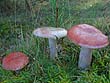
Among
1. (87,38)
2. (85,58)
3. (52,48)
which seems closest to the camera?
(87,38)

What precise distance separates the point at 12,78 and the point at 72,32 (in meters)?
0.68

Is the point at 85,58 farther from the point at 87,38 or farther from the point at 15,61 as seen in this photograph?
the point at 15,61

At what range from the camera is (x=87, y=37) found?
6.92ft

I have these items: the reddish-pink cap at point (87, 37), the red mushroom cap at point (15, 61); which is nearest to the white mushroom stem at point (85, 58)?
the reddish-pink cap at point (87, 37)

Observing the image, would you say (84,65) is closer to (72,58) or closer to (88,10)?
(72,58)

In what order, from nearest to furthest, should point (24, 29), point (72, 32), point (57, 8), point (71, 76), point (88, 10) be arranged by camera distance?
point (72, 32) < point (71, 76) < point (57, 8) < point (24, 29) < point (88, 10)

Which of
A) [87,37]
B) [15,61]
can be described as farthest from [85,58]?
[15,61]

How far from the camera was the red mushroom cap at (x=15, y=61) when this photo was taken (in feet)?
7.96

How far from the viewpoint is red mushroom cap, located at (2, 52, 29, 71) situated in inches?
95.5

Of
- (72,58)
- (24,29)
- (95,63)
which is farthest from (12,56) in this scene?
(24,29)

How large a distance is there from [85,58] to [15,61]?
22.4 inches

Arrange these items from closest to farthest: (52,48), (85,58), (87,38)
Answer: (87,38), (85,58), (52,48)

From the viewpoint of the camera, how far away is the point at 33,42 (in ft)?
9.37

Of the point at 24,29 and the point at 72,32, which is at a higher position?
the point at 72,32
